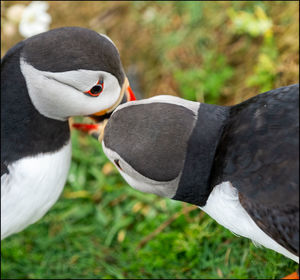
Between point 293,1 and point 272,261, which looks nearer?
point 272,261

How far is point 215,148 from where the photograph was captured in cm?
266

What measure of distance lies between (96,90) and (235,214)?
4.23ft

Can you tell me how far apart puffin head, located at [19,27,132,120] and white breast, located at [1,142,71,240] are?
1.21ft

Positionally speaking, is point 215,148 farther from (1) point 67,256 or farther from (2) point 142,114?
(1) point 67,256

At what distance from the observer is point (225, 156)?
8.45ft

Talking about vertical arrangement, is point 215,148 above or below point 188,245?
above

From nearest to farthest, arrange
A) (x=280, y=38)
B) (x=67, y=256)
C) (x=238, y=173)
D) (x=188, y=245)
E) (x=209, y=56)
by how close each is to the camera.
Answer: (x=238, y=173) → (x=188, y=245) → (x=67, y=256) → (x=280, y=38) → (x=209, y=56)

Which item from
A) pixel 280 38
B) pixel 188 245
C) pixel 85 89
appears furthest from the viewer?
pixel 280 38

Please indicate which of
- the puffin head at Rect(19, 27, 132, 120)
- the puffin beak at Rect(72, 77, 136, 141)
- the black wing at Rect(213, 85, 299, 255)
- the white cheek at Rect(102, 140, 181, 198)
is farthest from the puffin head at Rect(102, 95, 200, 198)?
the puffin beak at Rect(72, 77, 136, 141)

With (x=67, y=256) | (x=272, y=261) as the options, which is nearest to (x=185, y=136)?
(x=272, y=261)

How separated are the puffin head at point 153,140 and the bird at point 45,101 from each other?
0.60m

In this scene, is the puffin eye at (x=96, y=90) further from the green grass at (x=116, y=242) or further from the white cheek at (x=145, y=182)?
the green grass at (x=116, y=242)

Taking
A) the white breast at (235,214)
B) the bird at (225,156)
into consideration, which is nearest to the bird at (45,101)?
the bird at (225,156)

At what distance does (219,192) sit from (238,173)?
0.17m
